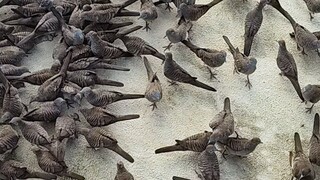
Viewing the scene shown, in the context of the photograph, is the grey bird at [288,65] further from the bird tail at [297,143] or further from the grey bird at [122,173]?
the grey bird at [122,173]

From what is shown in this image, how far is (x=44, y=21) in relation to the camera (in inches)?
173

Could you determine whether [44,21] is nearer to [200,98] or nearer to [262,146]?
[200,98]

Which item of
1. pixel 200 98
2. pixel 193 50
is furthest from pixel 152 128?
pixel 193 50

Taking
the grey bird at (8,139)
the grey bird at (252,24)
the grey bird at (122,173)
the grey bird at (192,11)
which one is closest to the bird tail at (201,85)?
the grey bird at (252,24)

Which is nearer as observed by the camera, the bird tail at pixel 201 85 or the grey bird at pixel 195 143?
the grey bird at pixel 195 143

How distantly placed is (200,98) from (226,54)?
0.42m

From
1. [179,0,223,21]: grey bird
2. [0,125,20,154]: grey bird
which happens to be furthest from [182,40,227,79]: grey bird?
[0,125,20,154]: grey bird

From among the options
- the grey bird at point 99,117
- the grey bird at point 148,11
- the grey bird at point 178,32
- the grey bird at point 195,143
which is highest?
the grey bird at point 148,11

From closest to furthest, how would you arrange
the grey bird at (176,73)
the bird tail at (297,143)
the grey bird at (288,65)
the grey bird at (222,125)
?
the grey bird at (222,125) → the bird tail at (297,143) → the grey bird at (176,73) → the grey bird at (288,65)

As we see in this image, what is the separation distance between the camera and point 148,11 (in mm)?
4477

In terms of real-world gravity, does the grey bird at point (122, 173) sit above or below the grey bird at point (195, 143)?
below

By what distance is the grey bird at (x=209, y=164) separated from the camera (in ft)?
11.9

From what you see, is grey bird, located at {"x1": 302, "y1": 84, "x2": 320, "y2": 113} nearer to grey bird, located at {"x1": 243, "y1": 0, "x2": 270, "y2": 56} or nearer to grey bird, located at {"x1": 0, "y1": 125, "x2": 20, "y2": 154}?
grey bird, located at {"x1": 243, "y1": 0, "x2": 270, "y2": 56}

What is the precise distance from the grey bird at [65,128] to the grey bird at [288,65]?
159 centimetres
